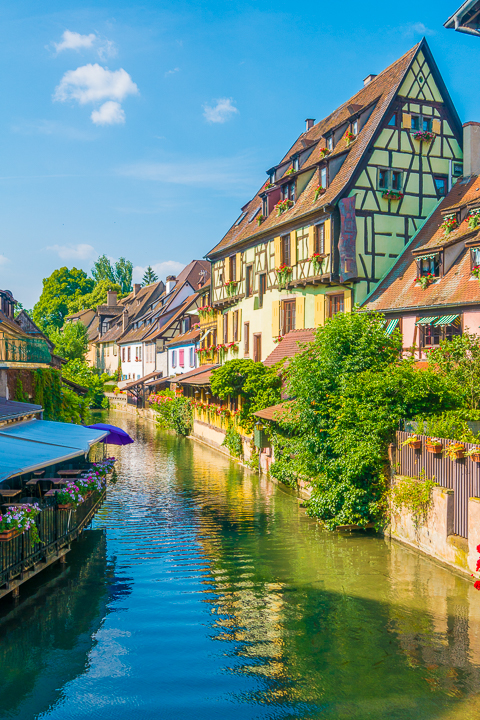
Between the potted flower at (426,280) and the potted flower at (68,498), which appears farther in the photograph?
the potted flower at (426,280)

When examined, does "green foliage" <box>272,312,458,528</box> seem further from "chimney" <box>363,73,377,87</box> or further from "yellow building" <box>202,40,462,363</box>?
"chimney" <box>363,73,377,87</box>

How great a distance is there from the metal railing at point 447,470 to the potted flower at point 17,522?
7.70 meters

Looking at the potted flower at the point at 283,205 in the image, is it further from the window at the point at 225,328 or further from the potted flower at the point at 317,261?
the window at the point at 225,328

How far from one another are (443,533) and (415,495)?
3.72 ft

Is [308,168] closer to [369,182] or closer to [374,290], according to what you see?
[369,182]

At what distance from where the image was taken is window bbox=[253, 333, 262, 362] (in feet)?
97.1

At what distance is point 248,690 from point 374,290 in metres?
17.4

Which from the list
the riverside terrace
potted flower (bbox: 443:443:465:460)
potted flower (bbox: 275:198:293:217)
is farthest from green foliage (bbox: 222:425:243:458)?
potted flower (bbox: 443:443:465:460)

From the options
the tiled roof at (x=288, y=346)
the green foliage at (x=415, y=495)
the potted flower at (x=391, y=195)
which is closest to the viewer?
the green foliage at (x=415, y=495)

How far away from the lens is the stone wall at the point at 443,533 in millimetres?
11195

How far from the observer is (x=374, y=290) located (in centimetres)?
2317

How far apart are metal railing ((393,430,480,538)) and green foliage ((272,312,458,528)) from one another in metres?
0.65

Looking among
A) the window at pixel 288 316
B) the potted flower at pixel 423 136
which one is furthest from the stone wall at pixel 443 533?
the potted flower at pixel 423 136

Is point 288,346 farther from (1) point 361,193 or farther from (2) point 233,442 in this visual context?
(1) point 361,193
